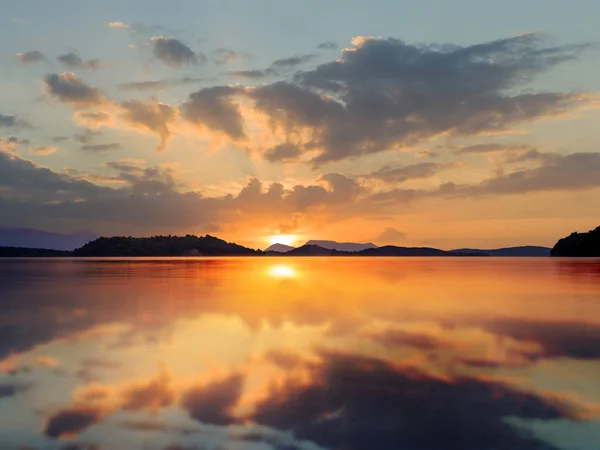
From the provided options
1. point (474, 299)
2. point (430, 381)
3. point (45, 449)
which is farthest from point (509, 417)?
point (474, 299)

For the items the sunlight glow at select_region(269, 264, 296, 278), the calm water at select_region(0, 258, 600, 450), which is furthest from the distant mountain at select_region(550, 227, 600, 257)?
the calm water at select_region(0, 258, 600, 450)

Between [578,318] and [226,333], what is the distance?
18.6 metres

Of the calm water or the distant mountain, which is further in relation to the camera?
the distant mountain

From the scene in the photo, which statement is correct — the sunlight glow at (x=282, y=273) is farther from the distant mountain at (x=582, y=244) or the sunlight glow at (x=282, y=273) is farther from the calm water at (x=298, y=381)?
the distant mountain at (x=582, y=244)

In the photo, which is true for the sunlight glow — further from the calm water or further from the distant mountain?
the distant mountain

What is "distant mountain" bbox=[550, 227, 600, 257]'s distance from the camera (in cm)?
16350

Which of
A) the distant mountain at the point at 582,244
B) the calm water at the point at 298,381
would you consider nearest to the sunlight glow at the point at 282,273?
the calm water at the point at 298,381

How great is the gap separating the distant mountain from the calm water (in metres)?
158

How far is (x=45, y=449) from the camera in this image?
28.1ft

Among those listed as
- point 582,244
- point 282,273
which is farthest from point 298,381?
point 582,244

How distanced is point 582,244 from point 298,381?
18894 cm

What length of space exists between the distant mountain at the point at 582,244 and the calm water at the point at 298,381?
6231 inches

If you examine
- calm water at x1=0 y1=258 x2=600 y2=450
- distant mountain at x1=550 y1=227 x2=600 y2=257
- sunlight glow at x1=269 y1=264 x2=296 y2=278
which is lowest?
calm water at x1=0 y1=258 x2=600 y2=450

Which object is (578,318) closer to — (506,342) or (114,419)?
(506,342)
